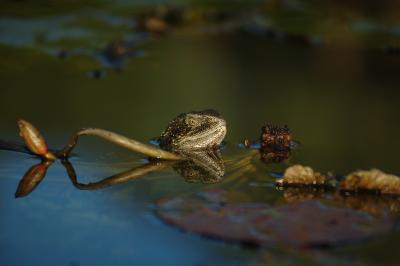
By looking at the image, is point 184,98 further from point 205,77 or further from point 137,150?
point 137,150

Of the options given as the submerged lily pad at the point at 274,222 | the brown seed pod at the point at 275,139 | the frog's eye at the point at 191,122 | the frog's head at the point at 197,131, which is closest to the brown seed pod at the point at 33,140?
the frog's head at the point at 197,131

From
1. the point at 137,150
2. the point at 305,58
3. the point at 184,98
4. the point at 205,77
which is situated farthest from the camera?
the point at 305,58

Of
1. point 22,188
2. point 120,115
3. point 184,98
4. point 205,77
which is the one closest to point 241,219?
point 22,188

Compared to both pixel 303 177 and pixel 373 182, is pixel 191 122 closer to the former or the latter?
pixel 303 177

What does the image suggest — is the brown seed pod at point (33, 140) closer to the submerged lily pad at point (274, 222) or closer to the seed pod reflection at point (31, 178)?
the seed pod reflection at point (31, 178)

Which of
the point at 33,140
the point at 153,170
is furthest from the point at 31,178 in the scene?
the point at 153,170

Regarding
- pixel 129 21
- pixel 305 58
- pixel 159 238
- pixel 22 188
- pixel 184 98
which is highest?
pixel 129 21
